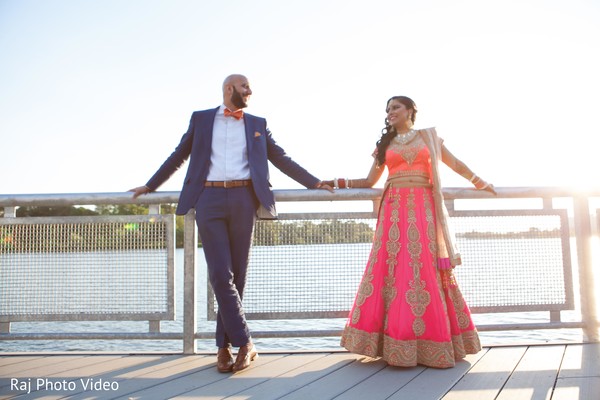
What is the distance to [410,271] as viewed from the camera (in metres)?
3.24

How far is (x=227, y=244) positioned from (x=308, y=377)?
929 millimetres

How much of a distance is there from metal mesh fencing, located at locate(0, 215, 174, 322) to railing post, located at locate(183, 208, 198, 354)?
116 mm

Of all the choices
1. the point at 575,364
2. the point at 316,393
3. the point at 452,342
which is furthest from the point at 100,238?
the point at 575,364

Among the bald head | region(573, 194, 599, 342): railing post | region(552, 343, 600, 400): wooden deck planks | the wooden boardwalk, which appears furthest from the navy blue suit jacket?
region(573, 194, 599, 342): railing post

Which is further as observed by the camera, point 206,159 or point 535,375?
point 206,159

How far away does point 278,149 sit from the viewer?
142 inches

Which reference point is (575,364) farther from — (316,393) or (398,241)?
(316,393)

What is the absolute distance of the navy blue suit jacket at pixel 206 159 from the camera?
331 centimetres

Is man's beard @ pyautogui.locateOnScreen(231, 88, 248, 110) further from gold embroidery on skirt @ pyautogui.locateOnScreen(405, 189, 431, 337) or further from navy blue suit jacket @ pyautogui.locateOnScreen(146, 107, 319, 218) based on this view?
gold embroidery on skirt @ pyautogui.locateOnScreen(405, 189, 431, 337)

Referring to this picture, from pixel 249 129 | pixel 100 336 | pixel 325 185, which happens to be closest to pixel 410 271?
pixel 325 185

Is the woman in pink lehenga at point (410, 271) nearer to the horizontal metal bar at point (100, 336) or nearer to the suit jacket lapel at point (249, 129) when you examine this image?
the suit jacket lapel at point (249, 129)

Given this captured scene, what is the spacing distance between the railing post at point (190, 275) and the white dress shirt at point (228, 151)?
41cm

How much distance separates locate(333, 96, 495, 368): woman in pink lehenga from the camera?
10.1ft

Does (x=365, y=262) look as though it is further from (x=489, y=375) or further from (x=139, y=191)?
(x=139, y=191)
